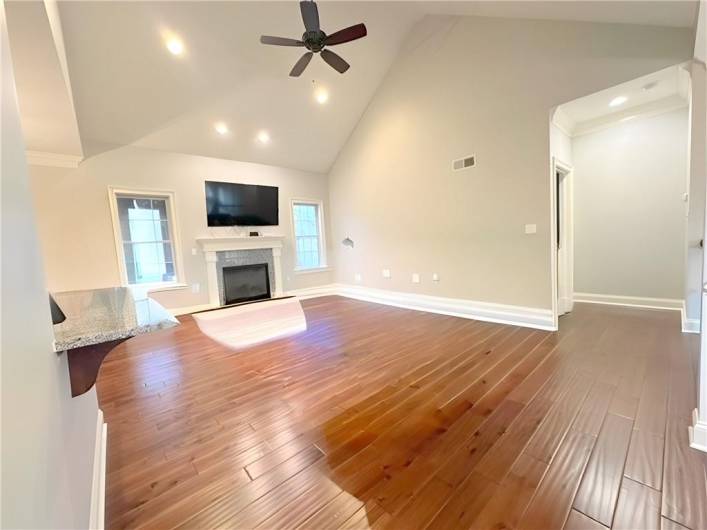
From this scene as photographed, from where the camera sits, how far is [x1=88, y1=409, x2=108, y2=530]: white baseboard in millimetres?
1234

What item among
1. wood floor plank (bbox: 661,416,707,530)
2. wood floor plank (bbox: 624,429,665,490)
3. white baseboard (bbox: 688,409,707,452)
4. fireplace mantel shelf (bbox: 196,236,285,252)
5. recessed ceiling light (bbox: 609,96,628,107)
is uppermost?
recessed ceiling light (bbox: 609,96,628,107)

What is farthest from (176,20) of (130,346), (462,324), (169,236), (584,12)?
(462,324)

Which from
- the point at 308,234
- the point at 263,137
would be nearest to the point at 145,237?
the point at 263,137

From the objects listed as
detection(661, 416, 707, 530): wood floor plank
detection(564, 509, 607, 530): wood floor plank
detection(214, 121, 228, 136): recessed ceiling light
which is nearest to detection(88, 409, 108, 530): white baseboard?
detection(564, 509, 607, 530): wood floor plank

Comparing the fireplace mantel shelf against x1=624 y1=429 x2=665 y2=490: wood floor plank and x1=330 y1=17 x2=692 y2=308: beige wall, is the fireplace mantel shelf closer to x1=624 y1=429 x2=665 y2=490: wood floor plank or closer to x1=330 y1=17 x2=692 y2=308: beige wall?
x1=330 y1=17 x2=692 y2=308: beige wall

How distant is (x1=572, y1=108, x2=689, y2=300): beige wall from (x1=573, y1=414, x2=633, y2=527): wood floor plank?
11.3 feet

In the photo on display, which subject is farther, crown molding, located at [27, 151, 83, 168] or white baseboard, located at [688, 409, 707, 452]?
crown molding, located at [27, 151, 83, 168]

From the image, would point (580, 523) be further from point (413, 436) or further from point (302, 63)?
point (302, 63)

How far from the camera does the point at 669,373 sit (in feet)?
7.63

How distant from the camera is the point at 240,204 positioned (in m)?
5.69

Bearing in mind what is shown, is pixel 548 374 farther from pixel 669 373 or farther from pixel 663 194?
pixel 663 194

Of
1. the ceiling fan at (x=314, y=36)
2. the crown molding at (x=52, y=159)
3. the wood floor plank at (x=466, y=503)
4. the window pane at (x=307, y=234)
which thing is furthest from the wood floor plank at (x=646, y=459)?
the crown molding at (x=52, y=159)

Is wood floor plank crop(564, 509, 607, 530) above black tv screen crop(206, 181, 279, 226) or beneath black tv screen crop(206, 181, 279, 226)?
beneath

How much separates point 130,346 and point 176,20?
3946 mm
